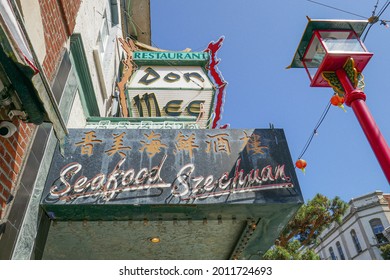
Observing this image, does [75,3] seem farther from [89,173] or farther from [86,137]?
[89,173]

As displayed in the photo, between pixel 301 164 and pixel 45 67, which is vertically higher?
pixel 45 67

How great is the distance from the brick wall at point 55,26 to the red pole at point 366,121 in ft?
18.3

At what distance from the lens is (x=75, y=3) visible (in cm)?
631

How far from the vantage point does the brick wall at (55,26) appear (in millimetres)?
4798

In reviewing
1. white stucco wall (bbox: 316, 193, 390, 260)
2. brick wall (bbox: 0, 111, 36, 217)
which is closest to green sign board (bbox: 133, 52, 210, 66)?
brick wall (bbox: 0, 111, 36, 217)

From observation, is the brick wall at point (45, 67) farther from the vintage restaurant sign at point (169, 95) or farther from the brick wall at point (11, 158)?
Result: the vintage restaurant sign at point (169, 95)

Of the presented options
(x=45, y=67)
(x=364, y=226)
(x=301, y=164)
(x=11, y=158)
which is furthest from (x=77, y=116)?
(x=364, y=226)

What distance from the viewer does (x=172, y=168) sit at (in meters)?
4.63

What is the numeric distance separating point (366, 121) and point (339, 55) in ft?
5.62

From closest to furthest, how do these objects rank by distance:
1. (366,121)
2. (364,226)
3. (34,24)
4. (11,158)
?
(11,158), (34,24), (366,121), (364,226)

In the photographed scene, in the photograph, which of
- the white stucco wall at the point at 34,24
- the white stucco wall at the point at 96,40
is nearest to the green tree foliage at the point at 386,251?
the white stucco wall at the point at 96,40

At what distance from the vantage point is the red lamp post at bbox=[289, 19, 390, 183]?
19.8ft

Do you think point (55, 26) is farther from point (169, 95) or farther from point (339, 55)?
point (339, 55)

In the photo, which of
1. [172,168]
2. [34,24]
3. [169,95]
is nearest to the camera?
[34,24]
